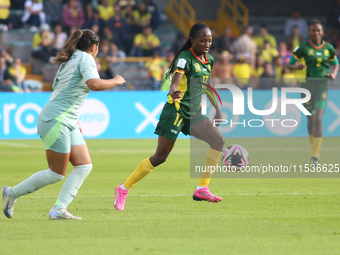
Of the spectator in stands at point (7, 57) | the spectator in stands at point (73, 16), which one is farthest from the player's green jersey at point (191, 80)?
the spectator in stands at point (73, 16)

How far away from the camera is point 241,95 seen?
56.1ft

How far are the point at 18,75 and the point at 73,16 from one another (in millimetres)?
3800

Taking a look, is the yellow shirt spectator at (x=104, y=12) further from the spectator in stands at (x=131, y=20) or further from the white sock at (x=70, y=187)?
the white sock at (x=70, y=187)

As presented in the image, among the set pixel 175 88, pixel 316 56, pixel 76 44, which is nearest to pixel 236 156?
pixel 175 88

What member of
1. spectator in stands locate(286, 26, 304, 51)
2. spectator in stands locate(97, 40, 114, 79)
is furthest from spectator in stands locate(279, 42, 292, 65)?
spectator in stands locate(97, 40, 114, 79)

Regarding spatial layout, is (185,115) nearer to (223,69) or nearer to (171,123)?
(171,123)

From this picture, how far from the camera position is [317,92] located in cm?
1076

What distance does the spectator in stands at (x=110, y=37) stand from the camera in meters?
21.3

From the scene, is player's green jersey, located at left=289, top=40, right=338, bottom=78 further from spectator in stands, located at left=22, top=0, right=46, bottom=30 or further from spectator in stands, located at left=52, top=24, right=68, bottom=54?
spectator in stands, located at left=22, top=0, right=46, bottom=30

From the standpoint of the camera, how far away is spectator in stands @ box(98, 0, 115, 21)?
22.3m

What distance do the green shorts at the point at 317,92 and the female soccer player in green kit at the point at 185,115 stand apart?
4.41 metres

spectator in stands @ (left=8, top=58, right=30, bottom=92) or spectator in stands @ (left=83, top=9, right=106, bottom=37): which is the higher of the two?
spectator in stands @ (left=83, top=9, right=106, bottom=37)

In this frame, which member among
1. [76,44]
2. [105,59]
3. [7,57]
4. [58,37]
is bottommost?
[105,59]

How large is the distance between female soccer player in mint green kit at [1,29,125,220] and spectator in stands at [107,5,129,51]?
16313mm
